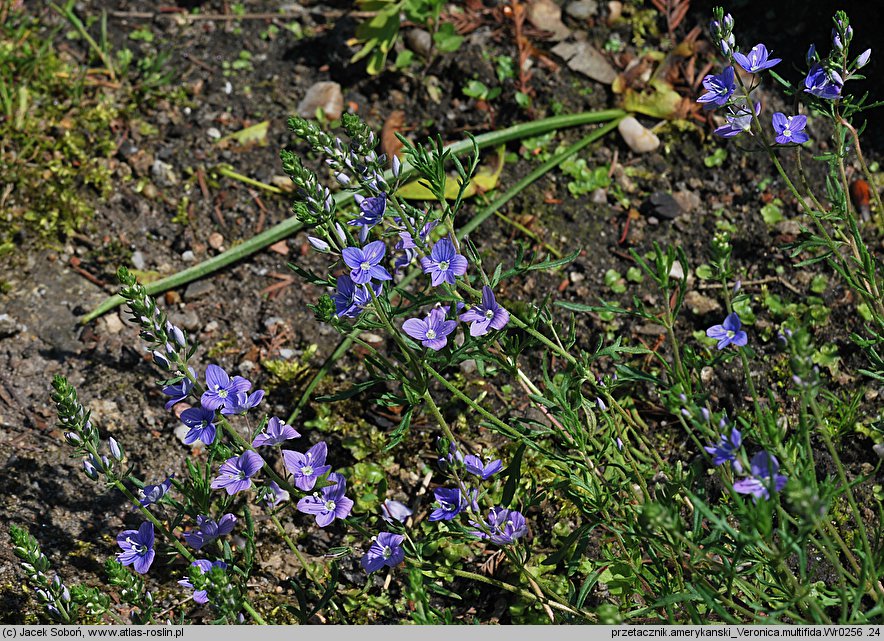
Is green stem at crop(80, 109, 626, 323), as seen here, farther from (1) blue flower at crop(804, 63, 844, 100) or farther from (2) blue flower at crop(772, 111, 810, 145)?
(1) blue flower at crop(804, 63, 844, 100)

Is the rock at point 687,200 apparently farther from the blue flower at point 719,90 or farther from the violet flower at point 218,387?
the violet flower at point 218,387

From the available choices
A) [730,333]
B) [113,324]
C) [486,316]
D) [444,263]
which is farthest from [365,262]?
[113,324]

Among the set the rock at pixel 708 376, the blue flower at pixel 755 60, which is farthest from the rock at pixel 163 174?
the blue flower at pixel 755 60

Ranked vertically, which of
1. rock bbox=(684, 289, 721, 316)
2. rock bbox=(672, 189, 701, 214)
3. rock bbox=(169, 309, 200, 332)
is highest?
rock bbox=(672, 189, 701, 214)

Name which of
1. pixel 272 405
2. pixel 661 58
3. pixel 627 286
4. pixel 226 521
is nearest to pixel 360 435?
pixel 272 405

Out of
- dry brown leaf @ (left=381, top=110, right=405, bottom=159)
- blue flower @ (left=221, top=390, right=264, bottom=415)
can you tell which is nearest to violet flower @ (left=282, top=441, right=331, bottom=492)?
blue flower @ (left=221, top=390, right=264, bottom=415)

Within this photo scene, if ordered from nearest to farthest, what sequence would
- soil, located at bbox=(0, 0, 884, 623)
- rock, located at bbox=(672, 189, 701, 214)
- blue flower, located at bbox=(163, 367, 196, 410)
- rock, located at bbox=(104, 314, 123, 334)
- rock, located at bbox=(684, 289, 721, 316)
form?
blue flower, located at bbox=(163, 367, 196, 410) → soil, located at bbox=(0, 0, 884, 623) → rock, located at bbox=(684, 289, 721, 316) → rock, located at bbox=(104, 314, 123, 334) → rock, located at bbox=(672, 189, 701, 214)

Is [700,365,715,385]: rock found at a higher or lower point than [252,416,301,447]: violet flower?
lower

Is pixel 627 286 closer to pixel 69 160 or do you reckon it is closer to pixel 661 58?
pixel 661 58
